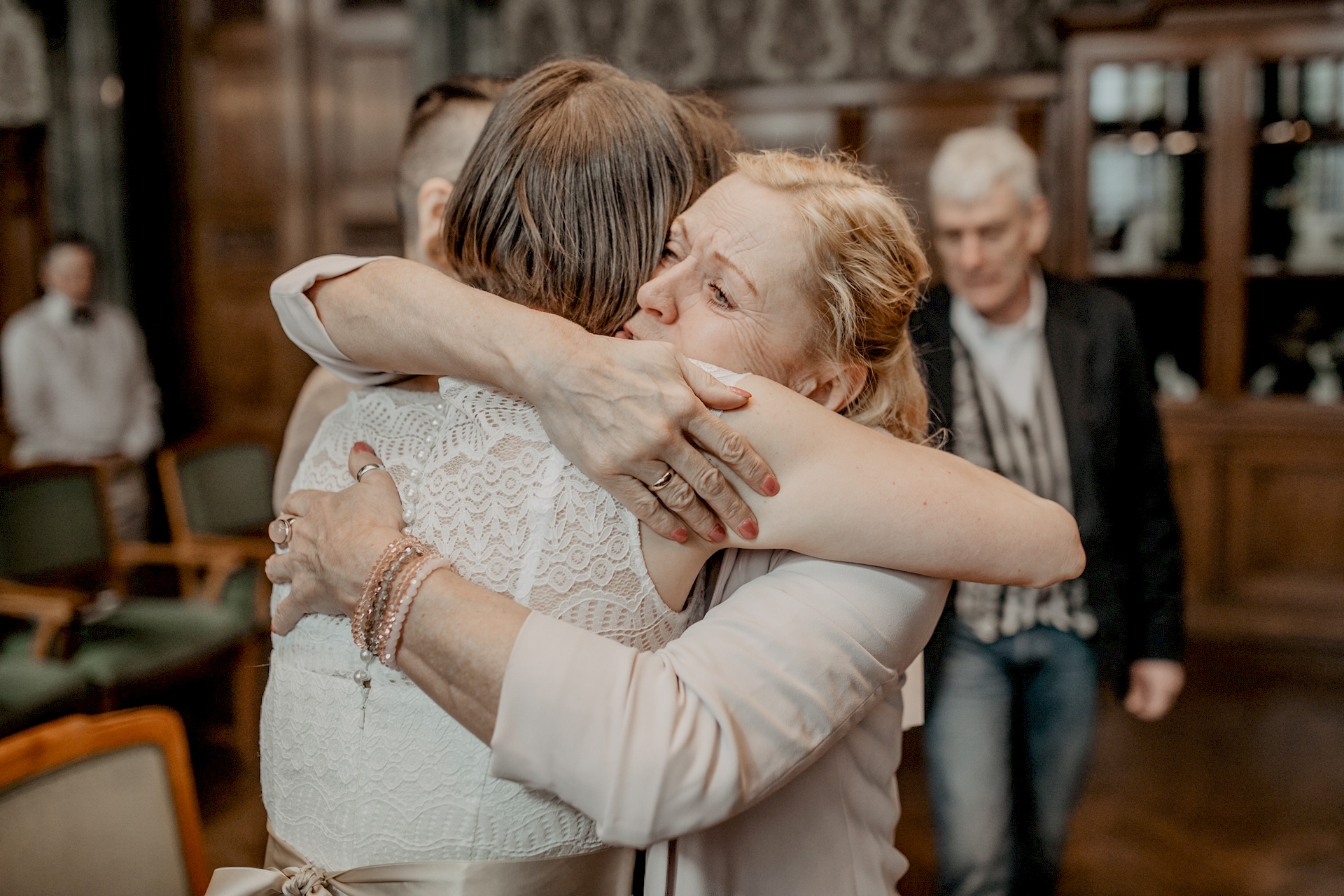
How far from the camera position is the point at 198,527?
13.3 ft

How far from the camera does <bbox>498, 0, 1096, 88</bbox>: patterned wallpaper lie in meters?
5.59

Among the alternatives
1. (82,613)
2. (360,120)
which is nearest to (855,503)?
(82,613)

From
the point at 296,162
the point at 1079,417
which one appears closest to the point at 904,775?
the point at 1079,417

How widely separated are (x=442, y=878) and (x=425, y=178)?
1.13 m

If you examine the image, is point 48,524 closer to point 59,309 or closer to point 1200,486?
point 59,309

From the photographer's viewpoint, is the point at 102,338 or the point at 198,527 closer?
the point at 198,527

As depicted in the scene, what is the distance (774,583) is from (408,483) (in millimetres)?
374

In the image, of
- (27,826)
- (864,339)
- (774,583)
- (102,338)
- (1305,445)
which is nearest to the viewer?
(774,583)

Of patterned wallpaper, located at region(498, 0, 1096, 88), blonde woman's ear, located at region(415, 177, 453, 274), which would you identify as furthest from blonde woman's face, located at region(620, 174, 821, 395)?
patterned wallpaper, located at region(498, 0, 1096, 88)

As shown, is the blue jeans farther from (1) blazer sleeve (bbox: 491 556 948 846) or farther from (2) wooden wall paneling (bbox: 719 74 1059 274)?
(2) wooden wall paneling (bbox: 719 74 1059 274)

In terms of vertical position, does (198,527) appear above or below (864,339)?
below

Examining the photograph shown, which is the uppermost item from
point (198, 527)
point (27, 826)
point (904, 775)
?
point (27, 826)

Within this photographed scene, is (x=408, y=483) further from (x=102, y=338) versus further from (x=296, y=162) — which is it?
(x=296, y=162)

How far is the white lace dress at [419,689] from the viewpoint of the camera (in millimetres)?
985
